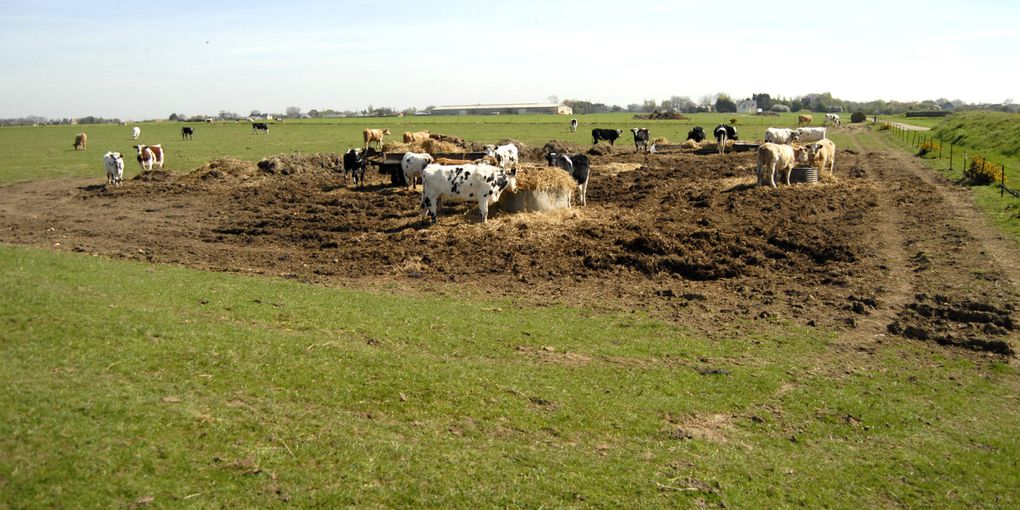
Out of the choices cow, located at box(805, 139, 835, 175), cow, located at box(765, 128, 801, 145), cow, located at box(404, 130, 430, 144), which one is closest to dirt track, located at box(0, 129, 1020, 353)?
cow, located at box(805, 139, 835, 175)

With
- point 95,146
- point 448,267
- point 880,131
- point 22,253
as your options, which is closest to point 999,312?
point 448,267

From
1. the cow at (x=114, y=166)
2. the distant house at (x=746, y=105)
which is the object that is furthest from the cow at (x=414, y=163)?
the distant house at (x=746, y=105)

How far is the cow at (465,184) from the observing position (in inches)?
742

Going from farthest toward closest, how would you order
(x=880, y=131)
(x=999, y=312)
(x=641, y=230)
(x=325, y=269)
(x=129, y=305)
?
(x=880, y=131) < (x=641, y=230) < (x=325, y=269) < (x=999, y=312) < (x=129, y=305)

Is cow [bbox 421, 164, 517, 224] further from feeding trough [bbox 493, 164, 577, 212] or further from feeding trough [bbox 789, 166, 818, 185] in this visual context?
feeding trough [bbox 789, 166, 818, 185]

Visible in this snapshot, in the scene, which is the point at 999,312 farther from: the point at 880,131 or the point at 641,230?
the point at 880,131

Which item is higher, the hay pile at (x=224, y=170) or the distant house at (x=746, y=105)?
the distant house at (x=746, y=105)

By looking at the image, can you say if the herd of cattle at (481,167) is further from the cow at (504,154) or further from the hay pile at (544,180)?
the hay pile at (544,180)

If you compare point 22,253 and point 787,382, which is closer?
point 787,382

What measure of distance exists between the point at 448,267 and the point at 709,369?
23.7 feet

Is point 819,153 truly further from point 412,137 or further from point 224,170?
point 224,170

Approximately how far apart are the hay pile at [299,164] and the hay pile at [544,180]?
555 inches

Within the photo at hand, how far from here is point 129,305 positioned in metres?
10.5

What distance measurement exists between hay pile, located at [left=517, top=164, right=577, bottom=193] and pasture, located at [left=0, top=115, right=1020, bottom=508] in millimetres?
1341
